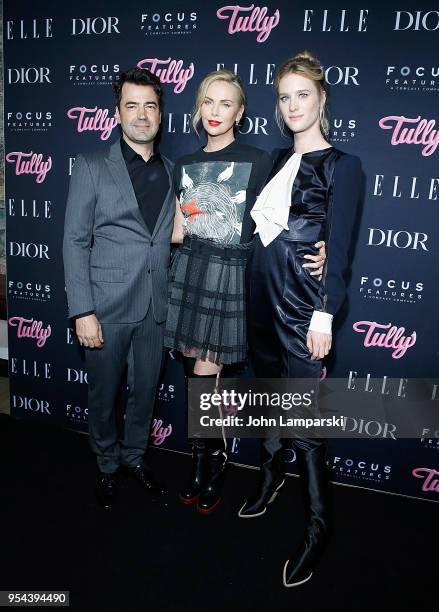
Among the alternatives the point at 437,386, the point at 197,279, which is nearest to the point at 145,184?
the point at 197,279

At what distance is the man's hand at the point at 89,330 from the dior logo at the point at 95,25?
154 centimetres

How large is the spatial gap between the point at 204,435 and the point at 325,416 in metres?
0.71

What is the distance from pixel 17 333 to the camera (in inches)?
115

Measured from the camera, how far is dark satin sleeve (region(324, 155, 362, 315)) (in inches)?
64.9

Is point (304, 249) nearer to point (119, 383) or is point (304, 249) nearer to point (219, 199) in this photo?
point (219, 199)

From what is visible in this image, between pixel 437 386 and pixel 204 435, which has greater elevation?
pixel 437 386

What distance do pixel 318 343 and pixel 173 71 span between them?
158 cm

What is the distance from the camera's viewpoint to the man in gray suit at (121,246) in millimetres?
1943

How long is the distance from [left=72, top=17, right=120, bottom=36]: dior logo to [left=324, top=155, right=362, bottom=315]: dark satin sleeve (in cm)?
155

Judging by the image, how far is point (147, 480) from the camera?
2.28 meters

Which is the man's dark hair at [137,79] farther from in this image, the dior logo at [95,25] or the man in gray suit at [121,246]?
the dior logo at [95,25]

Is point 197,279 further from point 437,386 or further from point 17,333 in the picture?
point 17,333

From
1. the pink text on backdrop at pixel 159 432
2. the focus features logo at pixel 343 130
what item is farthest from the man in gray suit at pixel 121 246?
the focus features logo at pixel 343 130

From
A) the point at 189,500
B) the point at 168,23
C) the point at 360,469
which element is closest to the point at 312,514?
the point at 189,500
